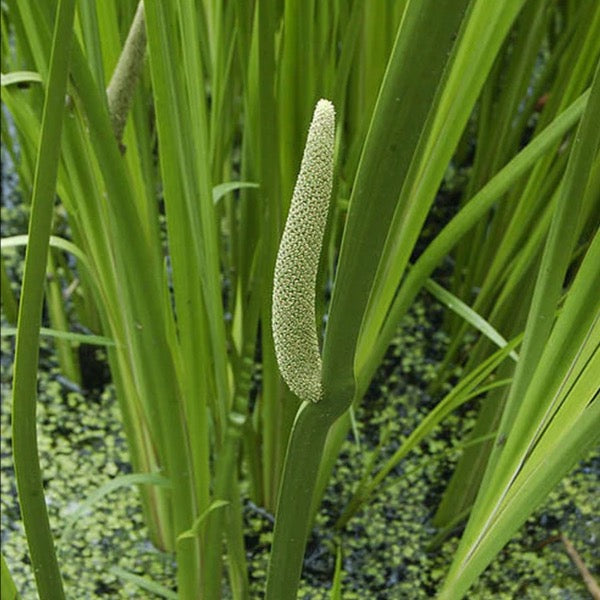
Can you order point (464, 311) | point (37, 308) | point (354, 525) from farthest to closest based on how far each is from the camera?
point (354, 525) → point (464, 311) → point (37, 308)

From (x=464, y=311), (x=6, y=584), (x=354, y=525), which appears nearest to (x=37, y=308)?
(x=6, y=584)

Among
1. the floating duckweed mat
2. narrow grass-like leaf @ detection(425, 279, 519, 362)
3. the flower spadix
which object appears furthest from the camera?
the floating duckweed mat

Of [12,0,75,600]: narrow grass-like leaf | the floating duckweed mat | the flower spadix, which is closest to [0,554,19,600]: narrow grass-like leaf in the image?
[12,0,75,600]: narrow grass-like leaf

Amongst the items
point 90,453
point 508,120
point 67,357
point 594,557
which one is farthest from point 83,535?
point 508,120

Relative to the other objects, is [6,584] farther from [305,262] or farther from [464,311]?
[464,311]

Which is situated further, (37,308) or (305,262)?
(37,308)

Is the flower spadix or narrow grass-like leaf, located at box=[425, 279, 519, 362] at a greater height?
the flower spadix

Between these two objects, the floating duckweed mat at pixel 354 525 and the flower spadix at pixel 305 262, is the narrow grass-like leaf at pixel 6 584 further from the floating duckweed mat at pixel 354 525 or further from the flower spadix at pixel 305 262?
the floating duckweed mat at pixel 354 525

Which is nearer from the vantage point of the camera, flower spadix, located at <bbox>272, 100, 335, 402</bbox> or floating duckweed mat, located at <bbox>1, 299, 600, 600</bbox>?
flower spadix, located at <bbox>272, 100, 335, 402</bbox>

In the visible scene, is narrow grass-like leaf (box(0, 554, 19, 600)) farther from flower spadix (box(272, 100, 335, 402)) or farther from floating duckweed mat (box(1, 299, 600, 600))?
floating duckweed mat (box(1, 299, 600, 600))
